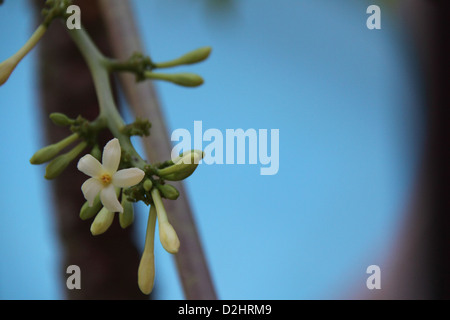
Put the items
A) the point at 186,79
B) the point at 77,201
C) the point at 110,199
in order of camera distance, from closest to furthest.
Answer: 1. the point at 110,199
2. the point at 186,79
3. the point at 77,201

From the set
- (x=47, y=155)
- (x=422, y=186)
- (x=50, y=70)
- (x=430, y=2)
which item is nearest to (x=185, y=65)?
(x=47, y=155)

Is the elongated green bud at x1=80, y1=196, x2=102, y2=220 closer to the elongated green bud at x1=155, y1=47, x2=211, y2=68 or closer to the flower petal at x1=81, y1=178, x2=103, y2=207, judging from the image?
the flower petal at x1=81, y1=178, x2=103, y2=207

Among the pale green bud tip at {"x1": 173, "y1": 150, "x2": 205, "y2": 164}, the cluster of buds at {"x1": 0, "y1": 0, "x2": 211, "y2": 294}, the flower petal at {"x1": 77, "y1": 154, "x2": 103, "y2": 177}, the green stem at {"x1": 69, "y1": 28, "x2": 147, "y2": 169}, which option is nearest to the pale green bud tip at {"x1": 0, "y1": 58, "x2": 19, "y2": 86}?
the cluster of buds at {"x1": 0, "y1": 0, "x2": 211, "y2": 294}

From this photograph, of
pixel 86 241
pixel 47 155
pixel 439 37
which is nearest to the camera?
pixel 47 155

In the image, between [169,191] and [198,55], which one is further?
[198,55]

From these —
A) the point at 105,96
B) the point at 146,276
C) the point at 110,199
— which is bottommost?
the point at 146,276

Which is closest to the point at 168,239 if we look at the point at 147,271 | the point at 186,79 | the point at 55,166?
the point at 147,271

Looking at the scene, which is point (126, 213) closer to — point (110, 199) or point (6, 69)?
point (110, 199)

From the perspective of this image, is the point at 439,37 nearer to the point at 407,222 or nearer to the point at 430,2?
the point at 430,2
